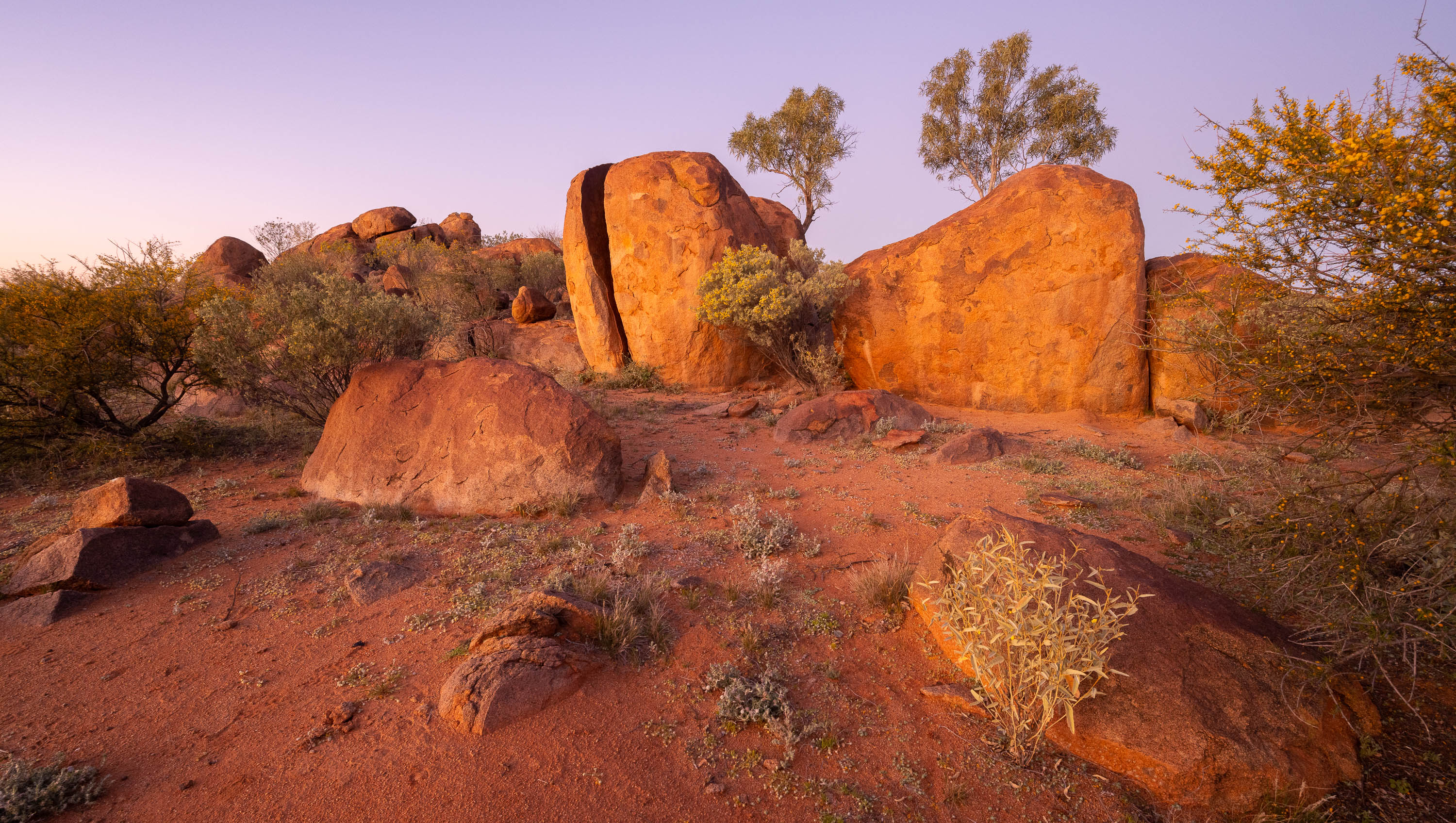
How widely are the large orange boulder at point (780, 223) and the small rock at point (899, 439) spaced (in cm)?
898

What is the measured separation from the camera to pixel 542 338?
17.6m

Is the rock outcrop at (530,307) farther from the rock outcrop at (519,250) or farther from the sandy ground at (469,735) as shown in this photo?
the sandy ground at (469,735)

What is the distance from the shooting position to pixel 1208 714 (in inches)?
115

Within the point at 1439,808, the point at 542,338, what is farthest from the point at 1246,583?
the point at 542,338

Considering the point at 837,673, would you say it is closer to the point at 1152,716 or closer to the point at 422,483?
the point at 1152,716

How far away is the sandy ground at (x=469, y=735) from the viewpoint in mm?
2662

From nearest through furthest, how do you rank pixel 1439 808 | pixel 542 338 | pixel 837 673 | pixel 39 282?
pixel 1439 808 → pixel 837 673 → pixel 39 282 → pixel 542 338

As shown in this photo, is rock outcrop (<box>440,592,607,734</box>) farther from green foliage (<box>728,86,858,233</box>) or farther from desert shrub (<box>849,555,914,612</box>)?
green foliage (<box>728,86,858,233</box>)

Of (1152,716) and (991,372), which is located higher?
(991,372)

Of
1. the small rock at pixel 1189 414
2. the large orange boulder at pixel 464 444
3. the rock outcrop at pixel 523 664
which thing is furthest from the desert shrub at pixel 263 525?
the small rock at pixel 1189 414

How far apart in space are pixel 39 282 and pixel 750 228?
12030mm

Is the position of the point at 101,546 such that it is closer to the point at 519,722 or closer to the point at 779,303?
the point at 519,722

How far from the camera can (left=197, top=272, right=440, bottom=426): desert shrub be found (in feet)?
26.0

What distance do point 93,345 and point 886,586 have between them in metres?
10.3
